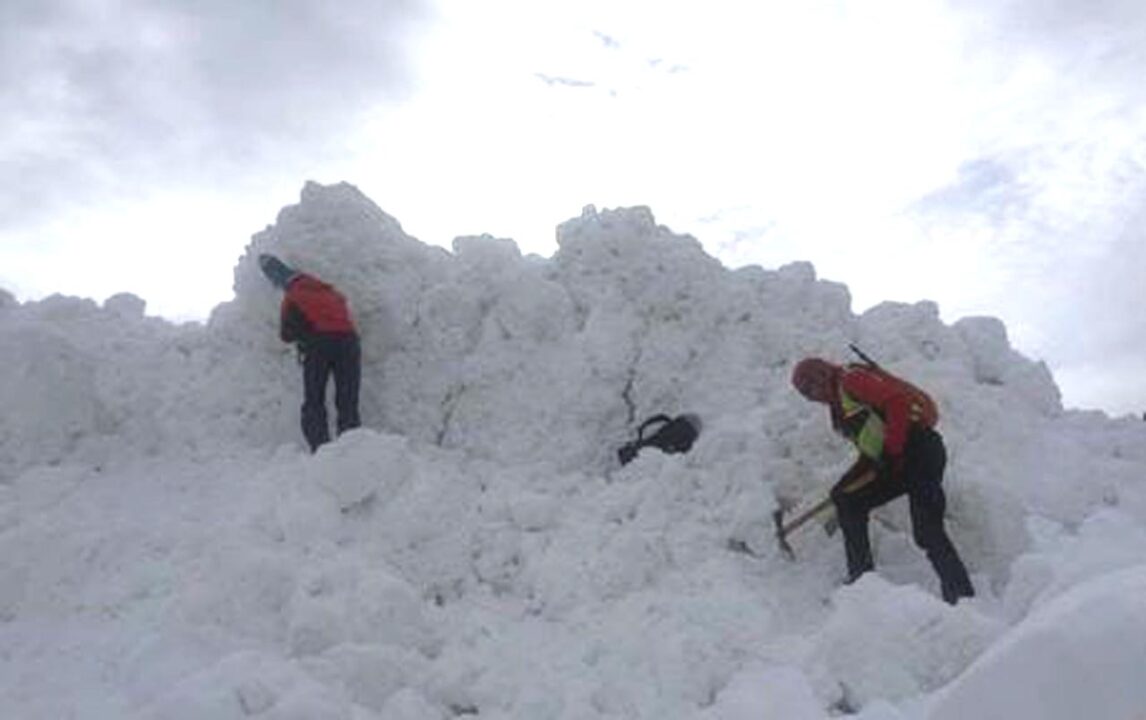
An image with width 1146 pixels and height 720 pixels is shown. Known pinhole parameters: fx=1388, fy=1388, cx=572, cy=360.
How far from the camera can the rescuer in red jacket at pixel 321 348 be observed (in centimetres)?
958

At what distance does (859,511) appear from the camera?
26.1 ft

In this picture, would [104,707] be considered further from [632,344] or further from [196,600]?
[632,344]

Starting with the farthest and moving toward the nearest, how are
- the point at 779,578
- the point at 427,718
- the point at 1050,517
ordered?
the point at 1050,517 < the point at 779,578 < the point at 427,718

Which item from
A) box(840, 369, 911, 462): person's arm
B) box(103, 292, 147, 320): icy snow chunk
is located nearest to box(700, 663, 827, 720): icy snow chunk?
box(840, 369, 911, 462): person's arm

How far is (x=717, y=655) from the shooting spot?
7.18 meters

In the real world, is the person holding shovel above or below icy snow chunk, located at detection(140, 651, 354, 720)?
above

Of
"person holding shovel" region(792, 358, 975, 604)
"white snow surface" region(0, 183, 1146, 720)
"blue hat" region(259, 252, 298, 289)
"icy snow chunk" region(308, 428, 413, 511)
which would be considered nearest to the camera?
"white snow surface" region(0, 183, 1146, 720)

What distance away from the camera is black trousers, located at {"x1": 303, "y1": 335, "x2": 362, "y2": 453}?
9531 mm

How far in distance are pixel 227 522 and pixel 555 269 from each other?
3.46 m

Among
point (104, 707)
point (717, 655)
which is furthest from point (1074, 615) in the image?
point (104, 707)

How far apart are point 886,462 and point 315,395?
3987 millimetres

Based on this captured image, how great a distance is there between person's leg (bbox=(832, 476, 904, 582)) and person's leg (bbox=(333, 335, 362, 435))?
3547mm

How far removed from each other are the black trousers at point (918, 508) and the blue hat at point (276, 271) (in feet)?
14.3

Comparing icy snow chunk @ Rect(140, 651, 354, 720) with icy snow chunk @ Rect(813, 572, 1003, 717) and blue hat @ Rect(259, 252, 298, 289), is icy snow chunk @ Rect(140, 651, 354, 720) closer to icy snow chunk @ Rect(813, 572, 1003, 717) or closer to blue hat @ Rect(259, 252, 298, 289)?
icy snow chunk @ Rect(813, 572, 1003, 717)
